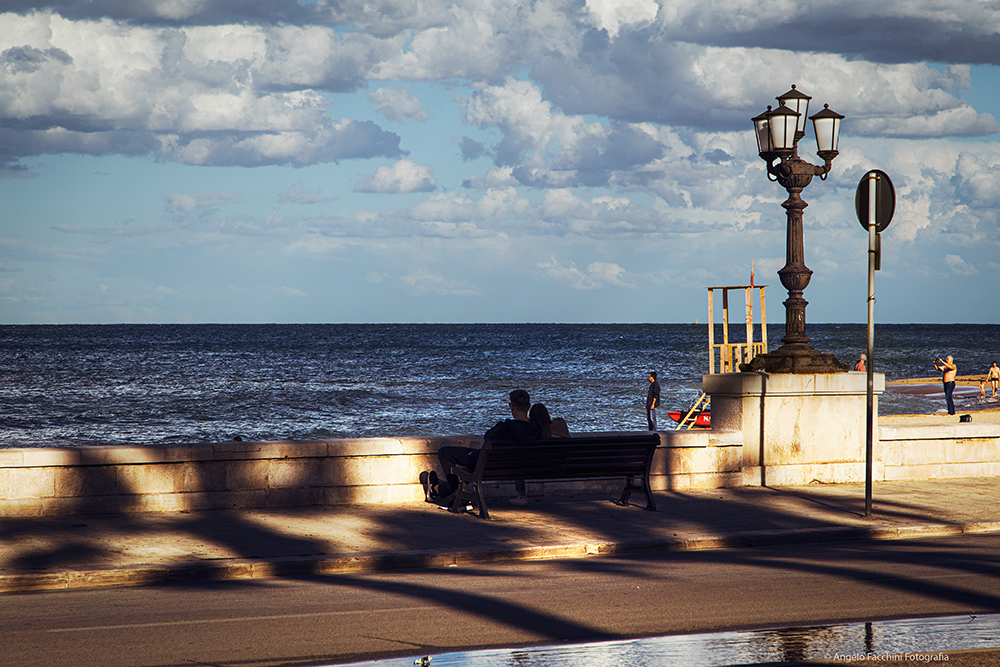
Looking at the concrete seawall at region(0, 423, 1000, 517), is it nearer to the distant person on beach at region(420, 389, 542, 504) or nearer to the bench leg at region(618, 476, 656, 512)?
the distant person on beach at region(420, 389, 542, 504)

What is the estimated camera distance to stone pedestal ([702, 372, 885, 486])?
11688mm

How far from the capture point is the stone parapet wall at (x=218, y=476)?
9.28 m

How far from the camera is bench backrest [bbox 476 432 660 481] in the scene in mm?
9773

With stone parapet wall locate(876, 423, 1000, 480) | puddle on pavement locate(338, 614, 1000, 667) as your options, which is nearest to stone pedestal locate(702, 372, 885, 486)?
stone parapet wall locate(876, 423, 1000, 480)

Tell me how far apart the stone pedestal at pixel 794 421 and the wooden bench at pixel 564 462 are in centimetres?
186

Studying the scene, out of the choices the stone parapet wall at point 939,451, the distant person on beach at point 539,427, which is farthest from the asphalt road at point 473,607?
the stone parapet wall at point 939,451

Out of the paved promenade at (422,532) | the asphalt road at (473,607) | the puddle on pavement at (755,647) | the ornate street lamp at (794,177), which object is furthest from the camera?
the ornate street lamp at (794,177)

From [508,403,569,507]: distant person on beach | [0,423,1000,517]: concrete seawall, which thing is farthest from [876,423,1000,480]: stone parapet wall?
[508,403,569,507]: distant person on beach

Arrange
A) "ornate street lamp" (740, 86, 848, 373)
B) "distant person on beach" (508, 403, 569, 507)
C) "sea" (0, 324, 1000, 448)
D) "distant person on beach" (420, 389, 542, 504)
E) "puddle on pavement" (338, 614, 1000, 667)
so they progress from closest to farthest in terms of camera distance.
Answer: "puddle on pavement" (338, 614, 1000, 667)
"distant person on beach" (420, 389, 542, 504)
"distant person on beach" (508, 403, 569, 507)
"ornate street lamp" (740, 86, 848, 373)
"sea" (0, 324, 1000, 448)

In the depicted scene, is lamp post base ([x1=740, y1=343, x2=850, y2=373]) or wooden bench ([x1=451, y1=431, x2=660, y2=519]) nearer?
wooden bench ([x1=451, y1=431, x2=660, y2=519])

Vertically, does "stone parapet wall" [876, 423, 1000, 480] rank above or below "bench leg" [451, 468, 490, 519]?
→ above

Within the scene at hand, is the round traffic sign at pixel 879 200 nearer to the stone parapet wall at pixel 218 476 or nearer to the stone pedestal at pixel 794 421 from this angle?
the stone pedestal at pixel 794 421

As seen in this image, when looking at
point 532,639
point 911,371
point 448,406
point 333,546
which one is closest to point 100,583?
point 333,546

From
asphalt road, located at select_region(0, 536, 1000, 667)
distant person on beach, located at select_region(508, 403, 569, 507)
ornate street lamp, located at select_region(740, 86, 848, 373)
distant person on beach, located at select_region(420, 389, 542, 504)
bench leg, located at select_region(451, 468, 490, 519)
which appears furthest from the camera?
ornate street lamp, located at select_region(740, 86, 848, 373)
